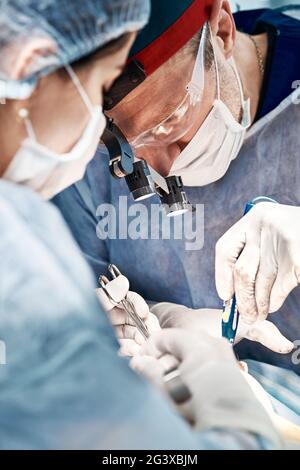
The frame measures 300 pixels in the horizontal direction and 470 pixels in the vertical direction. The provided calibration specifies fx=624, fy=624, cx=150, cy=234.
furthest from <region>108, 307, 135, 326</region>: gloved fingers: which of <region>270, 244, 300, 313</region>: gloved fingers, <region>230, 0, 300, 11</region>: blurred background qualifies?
<region>230, 0, 300, 11</region>: blurred background

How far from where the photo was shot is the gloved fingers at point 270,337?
58.6 inches

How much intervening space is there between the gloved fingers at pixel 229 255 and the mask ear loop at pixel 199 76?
0.31m

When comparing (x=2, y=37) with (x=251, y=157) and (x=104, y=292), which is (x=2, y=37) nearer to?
(x=104, y=292)

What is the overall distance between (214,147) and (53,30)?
0.64 meters

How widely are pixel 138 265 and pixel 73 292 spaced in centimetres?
75

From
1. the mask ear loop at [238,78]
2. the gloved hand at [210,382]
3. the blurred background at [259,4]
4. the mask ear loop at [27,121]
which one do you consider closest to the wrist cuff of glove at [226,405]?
the gloved hand at [210,382]

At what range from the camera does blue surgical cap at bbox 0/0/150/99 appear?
3.07 feet

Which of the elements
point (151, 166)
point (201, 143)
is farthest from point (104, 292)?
point (201, 143)

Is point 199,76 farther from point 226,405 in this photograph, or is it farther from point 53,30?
point 226,405

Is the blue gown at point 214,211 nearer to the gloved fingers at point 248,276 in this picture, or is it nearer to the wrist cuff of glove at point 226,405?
the gloved fingers at point 248,276

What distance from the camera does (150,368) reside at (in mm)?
943

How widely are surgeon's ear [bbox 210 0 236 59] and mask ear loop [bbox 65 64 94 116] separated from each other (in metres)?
0.53

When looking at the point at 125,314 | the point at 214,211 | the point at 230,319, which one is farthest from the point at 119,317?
the point at 214,211

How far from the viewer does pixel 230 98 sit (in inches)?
59.1
